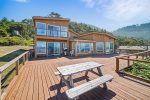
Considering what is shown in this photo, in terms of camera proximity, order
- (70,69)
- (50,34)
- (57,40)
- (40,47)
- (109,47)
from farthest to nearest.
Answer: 1. (109,47)
2. (57,40)
3. (50,34)
4. (40,47)
5. (70,69)

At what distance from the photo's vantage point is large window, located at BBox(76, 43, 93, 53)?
1744 cm

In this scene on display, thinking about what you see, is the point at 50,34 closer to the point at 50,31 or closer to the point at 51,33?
the point at 51,33

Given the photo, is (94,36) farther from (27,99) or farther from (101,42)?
(27,99)

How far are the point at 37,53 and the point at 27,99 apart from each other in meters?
12.2

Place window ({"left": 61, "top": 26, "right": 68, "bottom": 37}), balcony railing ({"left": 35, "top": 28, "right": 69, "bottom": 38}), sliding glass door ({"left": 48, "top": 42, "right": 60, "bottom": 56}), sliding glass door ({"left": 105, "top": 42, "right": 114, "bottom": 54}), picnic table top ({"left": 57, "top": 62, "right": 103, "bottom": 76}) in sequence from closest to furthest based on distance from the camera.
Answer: picnic table top ({"left": 57, "top": 62, "right": 103, "bottom": 76}) < balcony railing ({"left": 35, "top": 28, "right": 69, "bottom": 38}) < sliding glass door ({"left": 48, "top": 42, "right": 60, "bottom": 56}) < window ({"left": 61, "top": 26, "right": 68, "bottom": 37}) < sliding glass door ({"left": 105, "top": 42, "right": 114, "bottom": 54})

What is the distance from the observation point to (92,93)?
430 cm

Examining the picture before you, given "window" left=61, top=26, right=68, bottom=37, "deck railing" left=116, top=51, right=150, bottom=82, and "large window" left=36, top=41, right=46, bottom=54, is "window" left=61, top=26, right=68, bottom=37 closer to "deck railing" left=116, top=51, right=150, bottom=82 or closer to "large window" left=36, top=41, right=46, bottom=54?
"large window" left=36, top=41, right=46, bottom=54

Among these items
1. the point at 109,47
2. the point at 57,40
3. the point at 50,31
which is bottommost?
the point at 109,47

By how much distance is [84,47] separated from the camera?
18.1 m

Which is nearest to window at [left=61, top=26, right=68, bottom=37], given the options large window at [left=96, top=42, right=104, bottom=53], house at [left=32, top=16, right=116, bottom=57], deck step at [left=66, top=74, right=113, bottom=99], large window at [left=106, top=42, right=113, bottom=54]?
house at [left=32, top=16, right=116, bottom=57]

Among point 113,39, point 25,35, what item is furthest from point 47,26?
point 25,35

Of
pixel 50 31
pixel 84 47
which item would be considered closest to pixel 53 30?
pixel 50 31

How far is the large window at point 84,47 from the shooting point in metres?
17.4

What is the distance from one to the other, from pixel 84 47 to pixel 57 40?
150 inches
